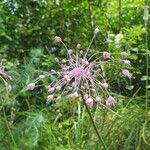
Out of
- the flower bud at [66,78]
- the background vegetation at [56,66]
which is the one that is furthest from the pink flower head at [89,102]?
the background vegetation at [56,66]

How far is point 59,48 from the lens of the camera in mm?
4258

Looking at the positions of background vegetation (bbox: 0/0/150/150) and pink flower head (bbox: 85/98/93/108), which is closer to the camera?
pink flower head (bbox: 85/98/93/108)

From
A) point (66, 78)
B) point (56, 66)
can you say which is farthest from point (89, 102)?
point (56, 66)

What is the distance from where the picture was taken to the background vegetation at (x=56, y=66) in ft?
9.32

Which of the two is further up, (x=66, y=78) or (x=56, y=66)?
(x=66, y=78)

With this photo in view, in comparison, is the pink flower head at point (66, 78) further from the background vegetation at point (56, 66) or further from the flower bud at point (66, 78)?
the background vegetation at point (56, 66)

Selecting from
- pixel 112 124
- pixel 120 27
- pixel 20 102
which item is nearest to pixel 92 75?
pixel 112 124

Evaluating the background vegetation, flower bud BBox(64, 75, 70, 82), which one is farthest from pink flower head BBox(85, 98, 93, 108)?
the background vegetation

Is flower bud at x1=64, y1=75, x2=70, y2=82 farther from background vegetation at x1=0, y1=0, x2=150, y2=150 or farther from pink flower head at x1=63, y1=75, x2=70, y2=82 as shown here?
background vegetation at x1=0, y1=0, x2=150, y2=150

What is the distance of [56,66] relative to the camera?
3.99 metres

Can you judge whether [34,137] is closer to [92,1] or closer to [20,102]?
[20,102]

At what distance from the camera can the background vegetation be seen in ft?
9.32

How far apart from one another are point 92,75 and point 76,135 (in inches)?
40.9

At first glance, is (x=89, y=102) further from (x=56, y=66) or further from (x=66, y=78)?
(x=56, y=66)
